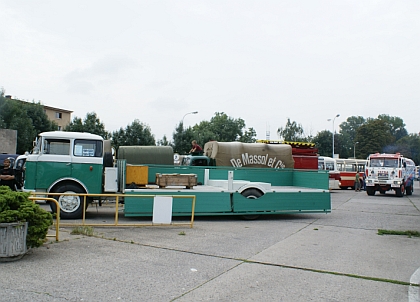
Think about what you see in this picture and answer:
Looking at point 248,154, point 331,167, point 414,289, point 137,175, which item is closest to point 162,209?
point 137,175

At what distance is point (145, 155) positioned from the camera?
15539 mm

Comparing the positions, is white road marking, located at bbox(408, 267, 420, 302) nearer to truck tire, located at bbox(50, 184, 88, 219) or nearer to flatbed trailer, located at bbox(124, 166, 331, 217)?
flatbed trailer, located at bbox(124, 166, 331, 217)

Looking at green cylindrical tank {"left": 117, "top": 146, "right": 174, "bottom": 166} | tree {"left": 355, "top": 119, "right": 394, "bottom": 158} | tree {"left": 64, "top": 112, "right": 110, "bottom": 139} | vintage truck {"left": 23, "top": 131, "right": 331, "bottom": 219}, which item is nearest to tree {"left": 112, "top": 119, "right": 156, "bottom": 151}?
tree {"left": 64, "top": 112, "right": 110, "bottom": 139}

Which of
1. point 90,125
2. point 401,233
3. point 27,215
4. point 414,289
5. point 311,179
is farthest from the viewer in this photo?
point 90,125

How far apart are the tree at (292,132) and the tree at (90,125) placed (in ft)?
128

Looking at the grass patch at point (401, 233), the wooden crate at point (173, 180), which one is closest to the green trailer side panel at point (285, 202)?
the wooden crate at point (173, 180)

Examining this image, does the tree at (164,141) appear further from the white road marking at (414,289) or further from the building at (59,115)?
the white road marking at (414,289)

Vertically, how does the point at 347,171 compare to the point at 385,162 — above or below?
below

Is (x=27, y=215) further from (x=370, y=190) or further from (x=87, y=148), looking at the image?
(x=370, y=190)

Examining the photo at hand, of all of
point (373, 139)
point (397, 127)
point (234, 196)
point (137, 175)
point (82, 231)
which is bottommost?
point (82, 231)

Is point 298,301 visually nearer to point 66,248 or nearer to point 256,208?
point 66,248

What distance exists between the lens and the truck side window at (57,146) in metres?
11.9

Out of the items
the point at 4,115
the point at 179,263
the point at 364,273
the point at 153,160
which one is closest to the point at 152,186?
the point at 153,160

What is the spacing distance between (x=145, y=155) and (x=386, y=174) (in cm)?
1981
